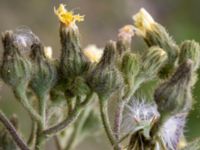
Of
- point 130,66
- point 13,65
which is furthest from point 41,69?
point 130,66

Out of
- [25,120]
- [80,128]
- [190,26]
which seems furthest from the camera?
[190,26]

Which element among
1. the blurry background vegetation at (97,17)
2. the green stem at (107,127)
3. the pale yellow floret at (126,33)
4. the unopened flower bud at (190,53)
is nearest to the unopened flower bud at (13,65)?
the green stem at (107,127)

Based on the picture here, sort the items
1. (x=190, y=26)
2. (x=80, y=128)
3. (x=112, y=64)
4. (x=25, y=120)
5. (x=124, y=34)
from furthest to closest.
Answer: (x=190, y=26) < (x=25, y=120) < (x=80, y=128) < (x=124, y=34) < (x=112, y=64)

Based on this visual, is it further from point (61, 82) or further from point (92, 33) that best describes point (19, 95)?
point (92, 33)

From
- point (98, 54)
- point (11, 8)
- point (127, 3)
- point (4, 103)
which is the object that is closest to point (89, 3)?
point (127, 3)

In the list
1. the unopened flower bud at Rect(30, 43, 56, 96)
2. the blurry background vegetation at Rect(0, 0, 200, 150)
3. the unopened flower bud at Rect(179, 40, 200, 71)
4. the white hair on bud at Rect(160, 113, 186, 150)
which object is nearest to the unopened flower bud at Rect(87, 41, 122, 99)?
the unopened flower bud at Rect(30, 43, 56, 96)

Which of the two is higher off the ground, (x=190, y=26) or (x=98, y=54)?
(x=190, y=26)

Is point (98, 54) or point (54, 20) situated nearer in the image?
point (98, 54)
